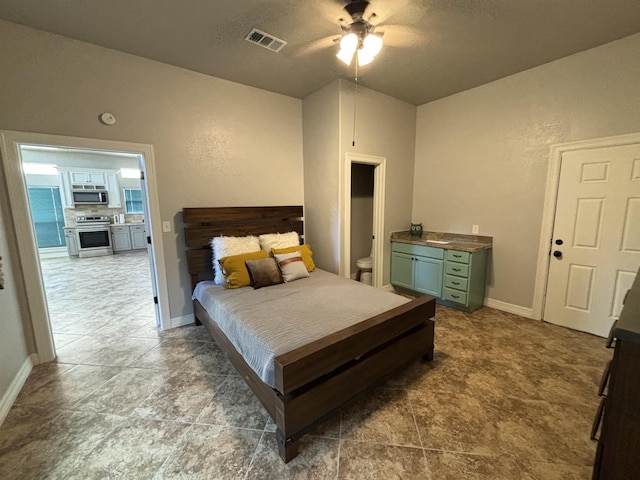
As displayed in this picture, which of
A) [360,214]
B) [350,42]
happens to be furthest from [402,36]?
[360,214]

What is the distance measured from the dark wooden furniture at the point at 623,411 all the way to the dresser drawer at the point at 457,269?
2359 mm

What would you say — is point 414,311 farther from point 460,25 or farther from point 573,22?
point 573,22

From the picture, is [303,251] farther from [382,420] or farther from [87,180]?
[87,180]

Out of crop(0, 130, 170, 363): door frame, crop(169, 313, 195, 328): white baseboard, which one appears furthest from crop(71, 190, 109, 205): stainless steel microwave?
crop(169, 313, 195, 328): white baseboard

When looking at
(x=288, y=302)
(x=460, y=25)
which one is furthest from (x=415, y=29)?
(x=288, y=302)

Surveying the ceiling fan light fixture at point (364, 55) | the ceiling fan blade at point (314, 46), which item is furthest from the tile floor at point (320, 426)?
the ceiling fan blade at point (314, 46)

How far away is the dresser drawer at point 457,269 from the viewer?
320 centimetres

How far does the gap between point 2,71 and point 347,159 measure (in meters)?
3.16

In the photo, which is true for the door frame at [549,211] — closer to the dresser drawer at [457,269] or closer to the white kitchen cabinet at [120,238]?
the dresser drawer at [457,269]

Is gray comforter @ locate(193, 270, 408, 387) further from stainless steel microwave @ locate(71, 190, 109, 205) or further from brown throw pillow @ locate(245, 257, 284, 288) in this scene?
stainless steel microwave @ locate(71, 190, 109, 205)

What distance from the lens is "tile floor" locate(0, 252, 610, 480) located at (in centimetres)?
143

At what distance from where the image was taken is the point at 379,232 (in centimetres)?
384

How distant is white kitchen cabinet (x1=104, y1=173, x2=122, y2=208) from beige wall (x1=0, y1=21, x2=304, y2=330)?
644cm

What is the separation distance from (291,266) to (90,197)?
7551 millimetres
